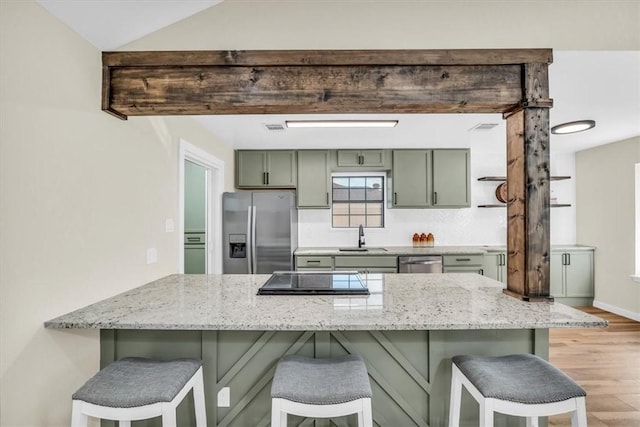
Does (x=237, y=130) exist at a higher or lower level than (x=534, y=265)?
higher

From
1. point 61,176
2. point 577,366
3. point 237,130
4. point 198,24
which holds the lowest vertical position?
point 577,366

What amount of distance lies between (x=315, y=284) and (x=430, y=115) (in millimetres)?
1925

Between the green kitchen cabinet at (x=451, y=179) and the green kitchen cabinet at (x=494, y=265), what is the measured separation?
0.73 metres

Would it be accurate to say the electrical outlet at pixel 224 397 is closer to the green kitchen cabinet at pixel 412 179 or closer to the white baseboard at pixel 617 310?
the green kitchen cabinet at pixel 412 179

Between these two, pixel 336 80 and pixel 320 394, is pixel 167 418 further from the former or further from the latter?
pixel 336 80

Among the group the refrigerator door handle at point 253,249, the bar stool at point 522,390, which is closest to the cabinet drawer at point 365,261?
the refrigerator door handle at point 253,249

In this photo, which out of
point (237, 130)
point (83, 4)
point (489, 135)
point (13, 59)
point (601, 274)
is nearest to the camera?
point (13, 59)

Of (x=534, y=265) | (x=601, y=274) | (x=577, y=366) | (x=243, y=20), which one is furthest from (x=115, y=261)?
(x=601, y=274)

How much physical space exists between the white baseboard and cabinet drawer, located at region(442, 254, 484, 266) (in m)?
1.87

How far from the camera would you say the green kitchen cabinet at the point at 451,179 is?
4.58 m

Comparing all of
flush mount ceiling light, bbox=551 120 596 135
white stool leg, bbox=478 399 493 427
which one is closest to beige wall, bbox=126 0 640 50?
flush mount ceiling light, bbox=551 120 596 135

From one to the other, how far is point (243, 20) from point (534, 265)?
7.07ft

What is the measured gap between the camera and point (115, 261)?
1.96 meters

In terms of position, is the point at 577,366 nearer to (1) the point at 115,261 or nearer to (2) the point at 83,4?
(1) the point at 115,261
